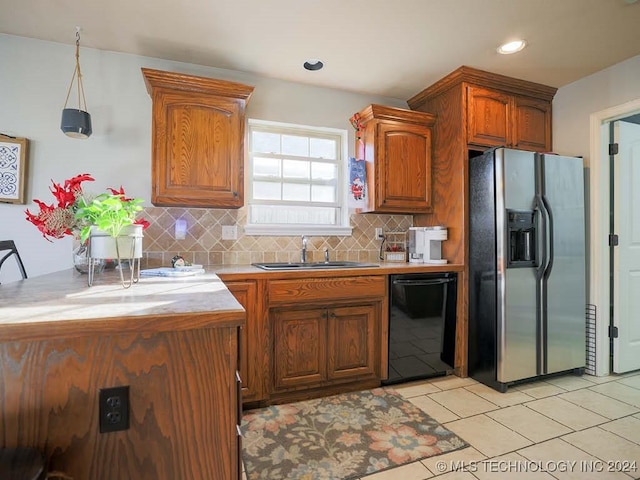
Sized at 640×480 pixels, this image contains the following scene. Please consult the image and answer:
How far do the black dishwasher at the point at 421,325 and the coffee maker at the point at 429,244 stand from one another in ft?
0.82

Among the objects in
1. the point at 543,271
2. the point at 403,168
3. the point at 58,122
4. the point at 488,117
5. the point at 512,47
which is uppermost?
the point at 512,47

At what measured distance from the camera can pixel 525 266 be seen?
101 inches

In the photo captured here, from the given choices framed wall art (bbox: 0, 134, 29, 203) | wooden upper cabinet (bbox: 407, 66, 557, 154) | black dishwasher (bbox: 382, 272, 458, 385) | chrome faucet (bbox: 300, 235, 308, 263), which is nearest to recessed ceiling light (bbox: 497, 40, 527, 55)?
wooden upper cabinet (bbox: 407, 66, 557, 154)

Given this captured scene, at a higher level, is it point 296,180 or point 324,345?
point 296,180

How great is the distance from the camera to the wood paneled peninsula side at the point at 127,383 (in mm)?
777

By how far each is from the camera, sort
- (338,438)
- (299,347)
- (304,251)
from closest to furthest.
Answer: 1. (338,438)
2. (299,347)
3. (304,251)

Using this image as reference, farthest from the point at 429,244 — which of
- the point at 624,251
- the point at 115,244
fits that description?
the point at 115,244

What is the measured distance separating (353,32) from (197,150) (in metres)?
1.37

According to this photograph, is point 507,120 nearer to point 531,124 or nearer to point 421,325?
point 531,124

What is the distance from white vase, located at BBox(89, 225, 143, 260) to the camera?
4.08ft

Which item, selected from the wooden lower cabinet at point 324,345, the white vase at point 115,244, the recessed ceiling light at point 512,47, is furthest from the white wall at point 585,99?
the white vase at point 115,244

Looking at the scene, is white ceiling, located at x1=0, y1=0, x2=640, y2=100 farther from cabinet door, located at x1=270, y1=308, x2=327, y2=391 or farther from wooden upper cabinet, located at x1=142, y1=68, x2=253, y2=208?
cabinet door, located at x1=270, y1=308, x2=327, y2=391

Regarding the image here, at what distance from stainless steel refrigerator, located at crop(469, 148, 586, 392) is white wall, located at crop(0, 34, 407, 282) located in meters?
2.41

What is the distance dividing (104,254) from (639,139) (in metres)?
4.02
